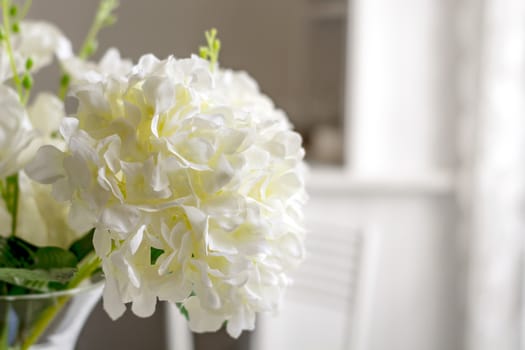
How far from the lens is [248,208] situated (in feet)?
1.57

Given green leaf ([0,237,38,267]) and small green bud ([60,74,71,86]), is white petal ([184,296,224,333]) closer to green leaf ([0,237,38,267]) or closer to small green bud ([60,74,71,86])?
green leaf ([0,237,38,267])

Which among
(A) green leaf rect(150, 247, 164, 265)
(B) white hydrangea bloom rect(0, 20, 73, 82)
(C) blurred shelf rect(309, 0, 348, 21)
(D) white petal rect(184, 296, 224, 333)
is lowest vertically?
(D) white petal rect(184, 296, 224, 333)

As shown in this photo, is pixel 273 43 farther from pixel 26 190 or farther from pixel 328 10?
pixel 26 190

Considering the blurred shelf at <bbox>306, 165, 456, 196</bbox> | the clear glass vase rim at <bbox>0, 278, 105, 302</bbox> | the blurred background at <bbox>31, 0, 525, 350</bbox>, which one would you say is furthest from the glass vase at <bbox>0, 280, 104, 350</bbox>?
the blurred shelf at <bbox>306, 165, 456, 196</bbox>

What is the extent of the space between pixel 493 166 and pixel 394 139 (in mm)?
307

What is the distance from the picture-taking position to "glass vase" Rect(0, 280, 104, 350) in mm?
572

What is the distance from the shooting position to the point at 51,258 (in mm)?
559

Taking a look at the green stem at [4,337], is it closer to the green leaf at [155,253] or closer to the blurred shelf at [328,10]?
the green leaf at [155,253]

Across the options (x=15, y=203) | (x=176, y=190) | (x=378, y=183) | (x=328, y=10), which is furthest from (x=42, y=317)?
(x=328, y=10)

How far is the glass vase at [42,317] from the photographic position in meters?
0.57

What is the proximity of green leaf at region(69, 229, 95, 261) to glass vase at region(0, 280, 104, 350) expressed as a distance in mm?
30

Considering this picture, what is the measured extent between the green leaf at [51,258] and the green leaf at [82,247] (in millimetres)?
24

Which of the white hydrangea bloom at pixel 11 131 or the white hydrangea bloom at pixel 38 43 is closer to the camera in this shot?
the white hydrangea bloom at pixel 11 131

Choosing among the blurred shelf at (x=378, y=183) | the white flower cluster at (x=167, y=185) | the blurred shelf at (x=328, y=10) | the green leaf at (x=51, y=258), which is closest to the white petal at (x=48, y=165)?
the white flower cluster at (x=167, y=185)
